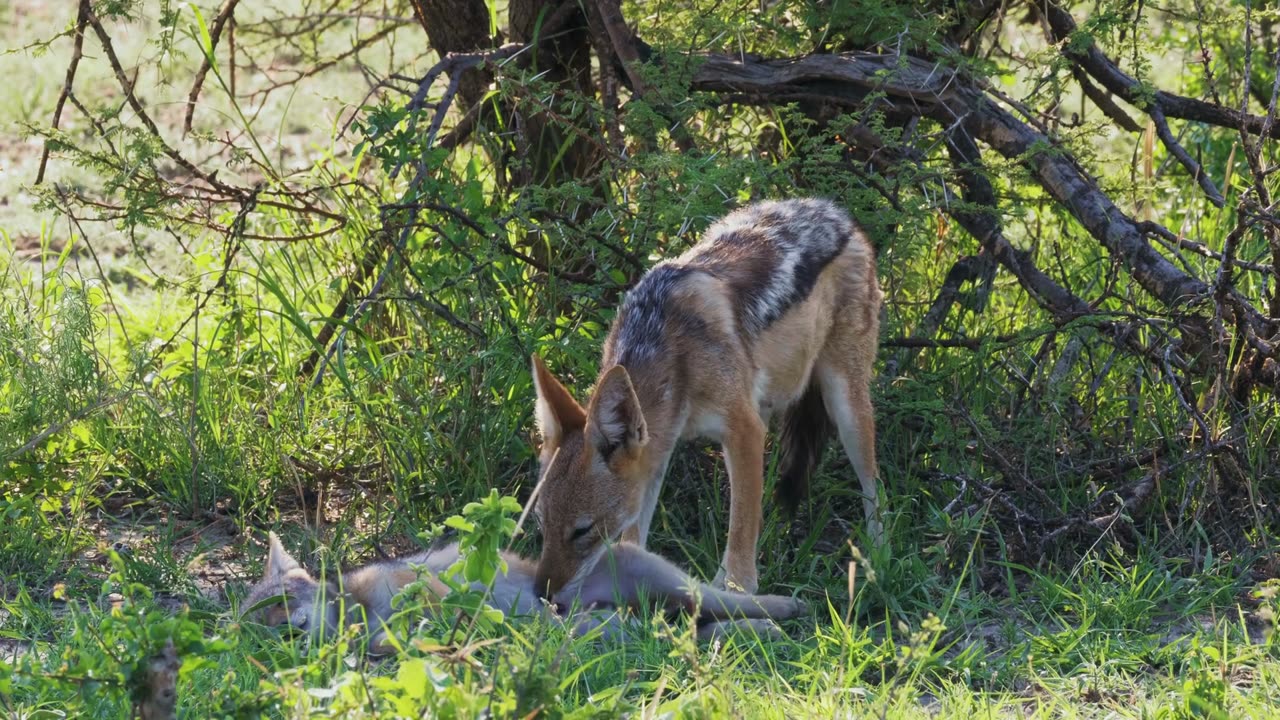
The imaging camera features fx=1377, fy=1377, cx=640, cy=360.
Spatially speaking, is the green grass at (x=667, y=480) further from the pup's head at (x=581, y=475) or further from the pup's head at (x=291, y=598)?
the pup's head at (x=581, y=475)

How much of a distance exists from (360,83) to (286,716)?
9.76 metres

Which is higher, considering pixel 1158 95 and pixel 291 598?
pixel 1158 95

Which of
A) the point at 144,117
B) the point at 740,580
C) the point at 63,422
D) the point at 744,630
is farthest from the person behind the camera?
the point at 144,117

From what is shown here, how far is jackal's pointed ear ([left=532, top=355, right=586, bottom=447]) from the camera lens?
15.8 feet

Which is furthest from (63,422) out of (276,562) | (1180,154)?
(1180,154)

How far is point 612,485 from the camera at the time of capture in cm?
491

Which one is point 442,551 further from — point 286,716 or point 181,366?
point 181,366

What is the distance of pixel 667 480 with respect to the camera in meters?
5.81

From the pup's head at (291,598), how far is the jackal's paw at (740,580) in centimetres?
135

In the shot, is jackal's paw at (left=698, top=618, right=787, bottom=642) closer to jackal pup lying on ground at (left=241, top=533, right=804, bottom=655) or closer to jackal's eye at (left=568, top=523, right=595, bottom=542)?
jackal pup lying on ground at (left=241, top=533, right=804, bottom=655)

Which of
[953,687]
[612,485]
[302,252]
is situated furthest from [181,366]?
[953,687]

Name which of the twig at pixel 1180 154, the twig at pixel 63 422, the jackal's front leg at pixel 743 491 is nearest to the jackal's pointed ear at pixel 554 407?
the jackal's front leg at pixel 743 491

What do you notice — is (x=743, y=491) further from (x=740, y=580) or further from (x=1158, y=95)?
(x=1158, y=95)

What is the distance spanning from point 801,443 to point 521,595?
1.55 m
